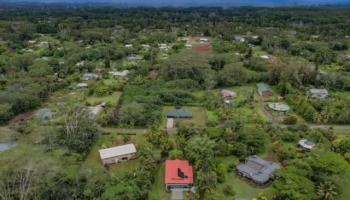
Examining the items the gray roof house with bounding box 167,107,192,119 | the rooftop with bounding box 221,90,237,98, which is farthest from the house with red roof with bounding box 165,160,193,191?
the rooftop with bounding box 221,90,237,98

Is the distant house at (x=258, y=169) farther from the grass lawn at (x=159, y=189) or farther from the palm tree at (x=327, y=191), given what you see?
the grass lawn at (x=159, y=189)

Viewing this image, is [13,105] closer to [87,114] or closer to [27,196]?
[87,114]

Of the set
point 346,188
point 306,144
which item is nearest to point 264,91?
point 306,144

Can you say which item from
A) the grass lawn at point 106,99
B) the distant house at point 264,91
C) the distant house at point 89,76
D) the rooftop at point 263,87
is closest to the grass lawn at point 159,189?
the grass lawn at point 106,99

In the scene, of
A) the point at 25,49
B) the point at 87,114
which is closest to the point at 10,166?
the point at 87,114

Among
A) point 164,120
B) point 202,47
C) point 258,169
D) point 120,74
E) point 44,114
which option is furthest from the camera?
point 202,47

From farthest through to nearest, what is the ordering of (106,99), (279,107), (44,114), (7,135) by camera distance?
(106,99), (279,107), (44,114), (7,135)

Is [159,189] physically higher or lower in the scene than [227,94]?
lower

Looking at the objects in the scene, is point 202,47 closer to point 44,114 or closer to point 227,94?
point 227,94
